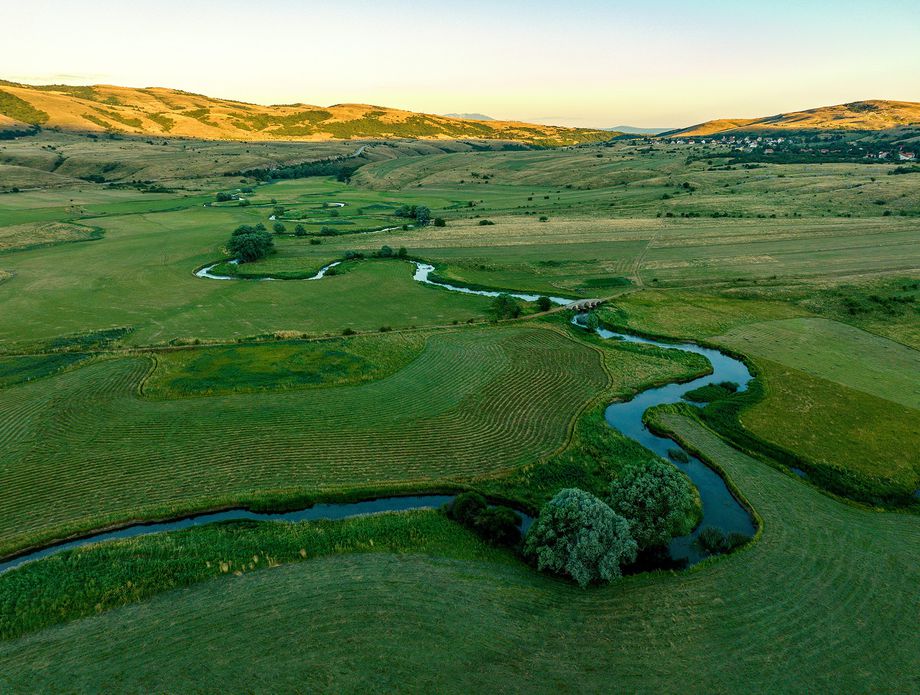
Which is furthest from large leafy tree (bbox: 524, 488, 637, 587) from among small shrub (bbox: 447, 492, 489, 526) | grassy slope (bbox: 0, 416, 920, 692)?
small shrub (bbox: 447, 492, 489, 526)

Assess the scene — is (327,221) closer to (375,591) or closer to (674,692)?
(375,591)

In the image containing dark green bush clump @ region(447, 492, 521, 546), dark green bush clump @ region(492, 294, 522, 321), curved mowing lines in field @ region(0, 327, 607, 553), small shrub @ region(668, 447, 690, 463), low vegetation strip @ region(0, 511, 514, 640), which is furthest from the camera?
dark green bush clump @ region(492, 294, 522, 321)

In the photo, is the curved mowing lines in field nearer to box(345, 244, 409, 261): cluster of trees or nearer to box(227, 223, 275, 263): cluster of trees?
box(227, 223, 275, 263): cluster of trees

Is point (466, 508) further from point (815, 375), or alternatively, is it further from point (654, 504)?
point (815, 375)

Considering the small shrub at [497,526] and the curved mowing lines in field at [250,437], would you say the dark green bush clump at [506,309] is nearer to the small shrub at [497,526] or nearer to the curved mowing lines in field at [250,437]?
the curved mowing lines in field at [250,437]

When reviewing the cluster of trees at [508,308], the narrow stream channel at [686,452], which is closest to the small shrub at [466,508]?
the narrow stream channel at [686,452]

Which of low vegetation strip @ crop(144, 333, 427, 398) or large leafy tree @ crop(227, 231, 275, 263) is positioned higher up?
large leafy tree @ crop(227, 231, 275, 263)

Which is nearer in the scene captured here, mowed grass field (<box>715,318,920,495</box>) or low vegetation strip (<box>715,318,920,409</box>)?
mowed grass field (<box>715,318,920,495</box>)
